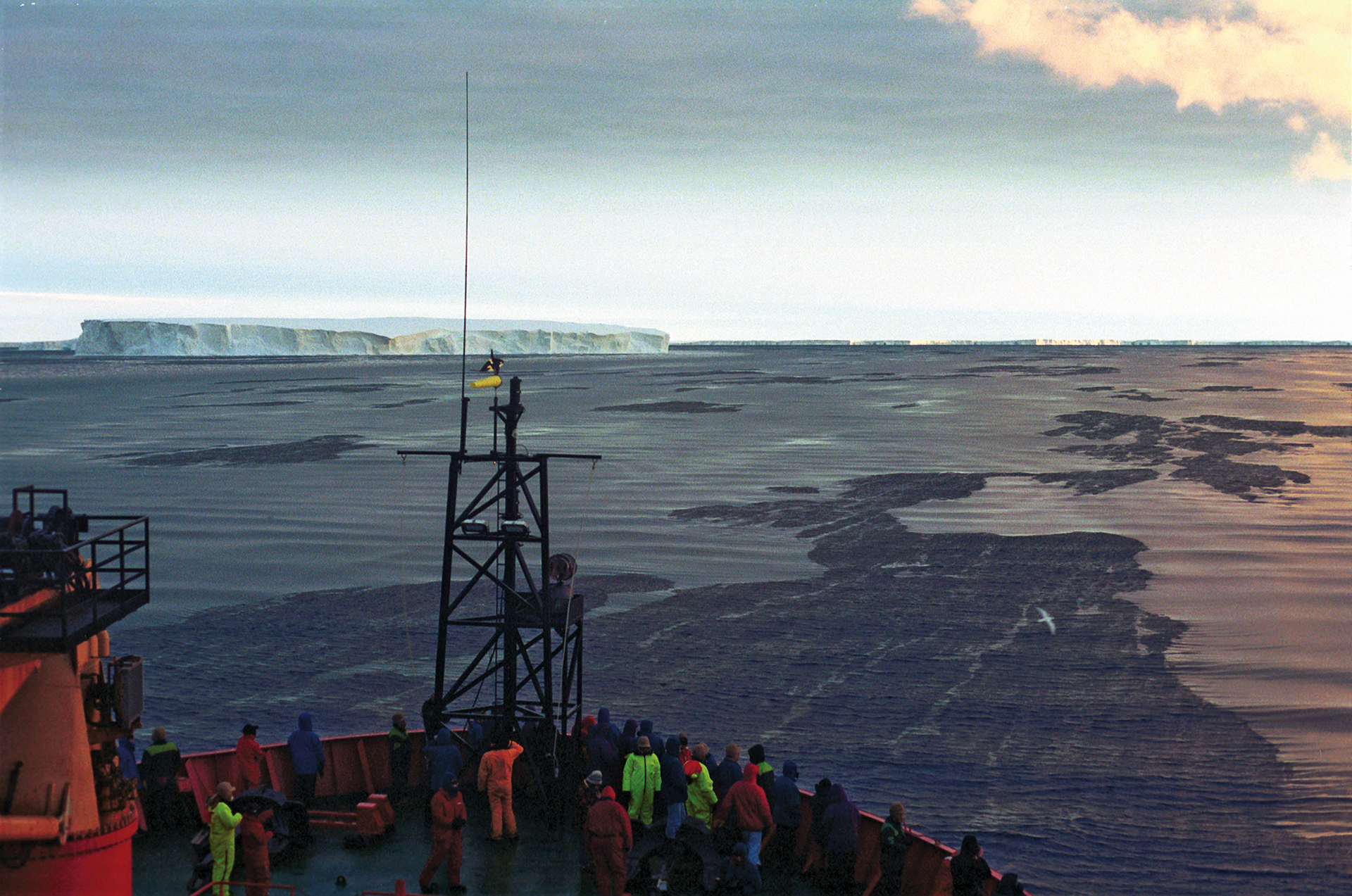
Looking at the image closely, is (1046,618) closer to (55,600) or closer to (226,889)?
(226,889)

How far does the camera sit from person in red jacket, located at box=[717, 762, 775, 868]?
13391 millimetres

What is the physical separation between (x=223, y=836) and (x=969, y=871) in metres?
8.25

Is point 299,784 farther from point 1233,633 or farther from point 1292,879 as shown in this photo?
point 1233,633

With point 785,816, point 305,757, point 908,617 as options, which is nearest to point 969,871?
point 785,816

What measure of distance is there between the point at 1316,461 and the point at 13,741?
87.1 meters

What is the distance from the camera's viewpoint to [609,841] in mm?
12656

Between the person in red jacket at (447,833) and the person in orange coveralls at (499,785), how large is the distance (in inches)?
40.9

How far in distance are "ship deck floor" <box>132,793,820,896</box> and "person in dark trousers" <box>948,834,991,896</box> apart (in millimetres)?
2100

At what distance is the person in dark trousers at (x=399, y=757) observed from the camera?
15.4 metres

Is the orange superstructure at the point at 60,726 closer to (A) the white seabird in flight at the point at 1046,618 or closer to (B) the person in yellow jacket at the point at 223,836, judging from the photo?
(B) the person in yellow jacket at the point at 223,836

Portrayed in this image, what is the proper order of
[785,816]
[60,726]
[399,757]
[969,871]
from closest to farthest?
[60,726] → [969,871] → [785,816] → [399,757]

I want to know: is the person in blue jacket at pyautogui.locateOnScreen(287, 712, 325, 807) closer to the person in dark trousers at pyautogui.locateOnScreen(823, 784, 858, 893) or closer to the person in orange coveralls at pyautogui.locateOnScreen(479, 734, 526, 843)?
the person in orange coveralls at pyautogui.locateOnScreen(479, 734, 526, 843)

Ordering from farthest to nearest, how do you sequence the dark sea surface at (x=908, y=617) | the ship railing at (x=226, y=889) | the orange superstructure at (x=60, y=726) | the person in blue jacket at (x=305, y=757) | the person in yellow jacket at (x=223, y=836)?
the dark sea surface at (x=908, y=617)
the person in blue jacket at (x=305, y=757)
the person in yellow jacket at (x=223, y=836)
the ship railing at (x=226, y=889)
the orange superstructure at (x=60, y=726)

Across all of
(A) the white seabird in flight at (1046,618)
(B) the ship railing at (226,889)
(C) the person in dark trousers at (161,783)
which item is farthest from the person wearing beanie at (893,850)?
(A) the white seabird in flight at (1046,618)
